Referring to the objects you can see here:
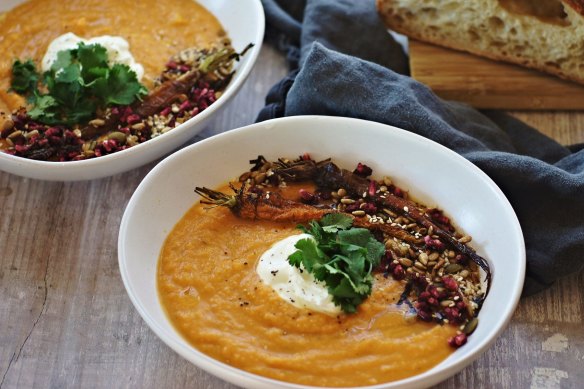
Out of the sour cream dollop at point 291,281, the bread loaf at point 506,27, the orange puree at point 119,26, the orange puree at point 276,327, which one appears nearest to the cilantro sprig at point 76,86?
the orange puree at point 119,26

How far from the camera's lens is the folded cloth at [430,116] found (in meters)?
3.62

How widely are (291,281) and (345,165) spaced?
32.1 inches

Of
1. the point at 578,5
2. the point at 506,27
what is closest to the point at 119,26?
the point at 506,27

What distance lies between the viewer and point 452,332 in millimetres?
3164

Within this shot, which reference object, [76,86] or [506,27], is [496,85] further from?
[76,86]

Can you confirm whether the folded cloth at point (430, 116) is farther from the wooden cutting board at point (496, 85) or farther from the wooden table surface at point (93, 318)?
the wooden table surface at point (93, 318)

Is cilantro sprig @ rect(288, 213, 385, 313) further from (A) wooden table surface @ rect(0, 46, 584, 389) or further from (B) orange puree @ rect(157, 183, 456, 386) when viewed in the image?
(A) wooden table surface @ rect(0, 46, 584, 389)

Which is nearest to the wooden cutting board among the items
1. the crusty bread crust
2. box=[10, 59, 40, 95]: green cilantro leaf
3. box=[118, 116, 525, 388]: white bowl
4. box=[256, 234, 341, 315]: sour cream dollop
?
the crusty bread crust

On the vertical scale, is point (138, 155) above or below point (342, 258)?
below

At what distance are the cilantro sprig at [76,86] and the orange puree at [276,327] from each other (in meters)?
1.02

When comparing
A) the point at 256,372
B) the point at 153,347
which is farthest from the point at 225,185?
the point at 256,372

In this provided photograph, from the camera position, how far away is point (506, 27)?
4367 mm

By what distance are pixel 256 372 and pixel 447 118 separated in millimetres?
1804

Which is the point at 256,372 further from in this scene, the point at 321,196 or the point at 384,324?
the point at 321,196
